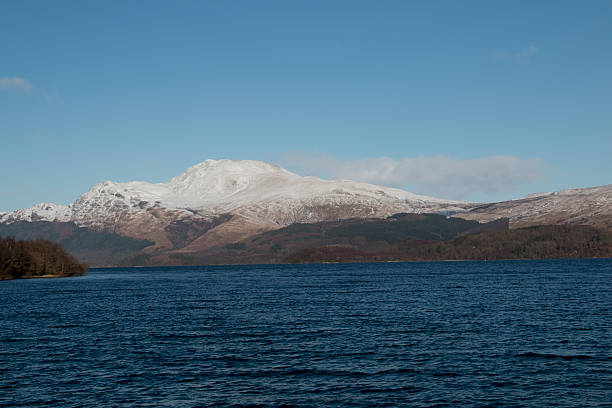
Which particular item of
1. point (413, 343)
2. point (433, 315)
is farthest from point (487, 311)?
point (413, 343)

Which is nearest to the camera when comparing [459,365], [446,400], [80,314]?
[446,400]

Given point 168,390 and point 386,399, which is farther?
point 168,390

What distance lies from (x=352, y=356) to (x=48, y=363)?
31.1 meters

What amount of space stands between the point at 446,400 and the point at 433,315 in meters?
55.7

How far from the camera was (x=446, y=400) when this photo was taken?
156 feet

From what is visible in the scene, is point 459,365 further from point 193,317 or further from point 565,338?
point 193,317

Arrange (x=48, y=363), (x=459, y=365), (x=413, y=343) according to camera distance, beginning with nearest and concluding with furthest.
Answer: (x=459, y=365) < (x=48, y=363) < (x=413, y=343)

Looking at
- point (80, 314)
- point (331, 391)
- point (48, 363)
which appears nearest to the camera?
point (331, 391)

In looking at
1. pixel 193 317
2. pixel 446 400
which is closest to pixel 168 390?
pixel 446 400

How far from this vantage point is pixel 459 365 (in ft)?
196

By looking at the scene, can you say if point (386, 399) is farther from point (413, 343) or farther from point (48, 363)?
point (48, 363)

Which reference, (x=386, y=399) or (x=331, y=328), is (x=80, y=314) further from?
(x=386, y=399)

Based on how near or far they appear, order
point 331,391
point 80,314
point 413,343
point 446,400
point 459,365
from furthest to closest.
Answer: point 80,314, point 413,343, point 459,365, point 331,391, point 446,400

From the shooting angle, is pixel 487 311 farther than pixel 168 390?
Yes
